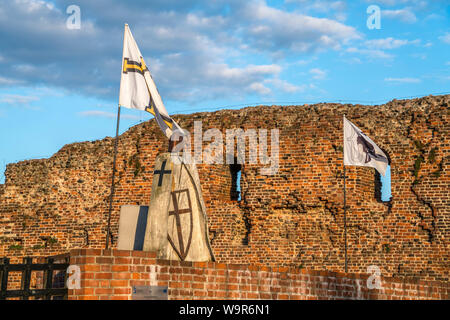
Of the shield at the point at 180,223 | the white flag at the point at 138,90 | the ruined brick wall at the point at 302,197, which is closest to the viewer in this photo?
the shield at the point at 180,223

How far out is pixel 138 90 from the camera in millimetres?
10133

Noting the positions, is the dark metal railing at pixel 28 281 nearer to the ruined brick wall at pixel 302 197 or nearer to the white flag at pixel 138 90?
the white flag at pixel 138 90

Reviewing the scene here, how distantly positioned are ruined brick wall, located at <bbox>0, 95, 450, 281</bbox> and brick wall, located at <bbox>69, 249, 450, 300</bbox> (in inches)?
202

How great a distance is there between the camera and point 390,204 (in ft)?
52.6

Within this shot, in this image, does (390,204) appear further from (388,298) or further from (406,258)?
(388,298)

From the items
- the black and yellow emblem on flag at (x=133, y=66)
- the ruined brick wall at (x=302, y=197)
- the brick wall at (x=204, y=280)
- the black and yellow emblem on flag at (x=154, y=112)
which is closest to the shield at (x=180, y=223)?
the brick wall at (x=204, y=280)

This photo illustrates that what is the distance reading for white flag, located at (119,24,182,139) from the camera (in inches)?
397

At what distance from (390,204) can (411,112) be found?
253cm

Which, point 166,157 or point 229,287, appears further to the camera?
point 166,157

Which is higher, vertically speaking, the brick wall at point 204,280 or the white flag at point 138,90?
the white flag at point 138,90

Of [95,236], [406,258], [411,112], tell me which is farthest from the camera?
[95,236]

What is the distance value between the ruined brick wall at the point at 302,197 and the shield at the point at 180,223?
8314 mm

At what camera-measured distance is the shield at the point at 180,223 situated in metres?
8.26
